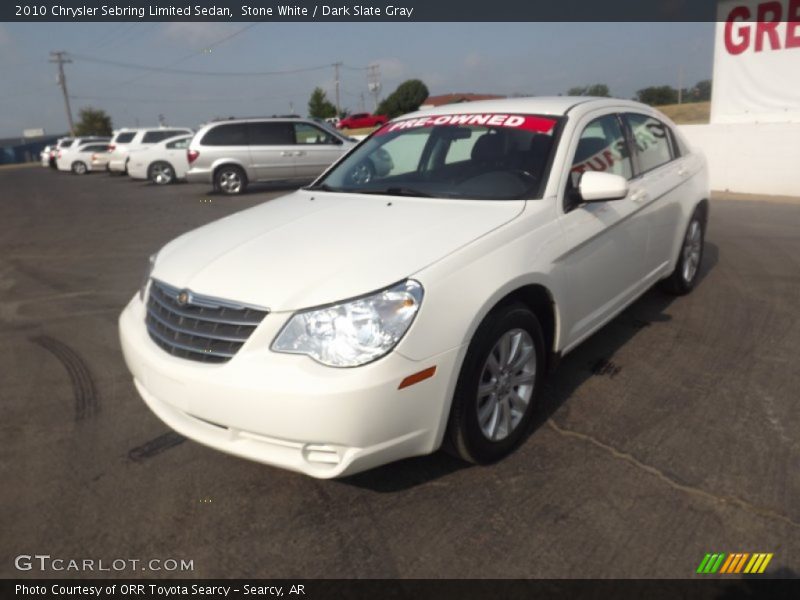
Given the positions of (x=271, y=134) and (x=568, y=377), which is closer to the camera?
(x=568, y=377)

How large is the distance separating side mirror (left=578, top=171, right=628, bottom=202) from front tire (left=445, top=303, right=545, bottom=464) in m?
0.74

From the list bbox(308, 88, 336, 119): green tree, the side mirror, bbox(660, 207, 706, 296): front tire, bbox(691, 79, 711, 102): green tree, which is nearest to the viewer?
the side mirror

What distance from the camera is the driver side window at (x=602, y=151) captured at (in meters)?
3.64

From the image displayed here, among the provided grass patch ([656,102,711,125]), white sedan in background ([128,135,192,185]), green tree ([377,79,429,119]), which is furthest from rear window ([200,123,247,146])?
green tree ([377,79,429,119])

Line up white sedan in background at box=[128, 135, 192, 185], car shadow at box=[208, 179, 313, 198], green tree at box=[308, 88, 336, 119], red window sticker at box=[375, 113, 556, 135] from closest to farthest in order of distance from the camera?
red window sticker at box=[375, 113, 556, 135] → car shadow at box=[208, 179, 313, 198] → white sedan in background at box=[128, 135, 192, 185] → green tree at box=[308, 88, 336, 119]

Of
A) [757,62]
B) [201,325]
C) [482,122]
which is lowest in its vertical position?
[201,325]

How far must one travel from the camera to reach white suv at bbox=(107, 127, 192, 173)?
21688mm

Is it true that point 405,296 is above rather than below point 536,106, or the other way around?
below

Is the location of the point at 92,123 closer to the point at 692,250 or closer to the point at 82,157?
the point at 82,157

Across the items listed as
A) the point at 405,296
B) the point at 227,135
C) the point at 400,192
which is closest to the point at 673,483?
the point at 405,296

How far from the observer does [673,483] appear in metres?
2.77

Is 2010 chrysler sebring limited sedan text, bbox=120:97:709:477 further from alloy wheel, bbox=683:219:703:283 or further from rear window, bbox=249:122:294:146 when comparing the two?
rear window, bbox=249:122:294:146

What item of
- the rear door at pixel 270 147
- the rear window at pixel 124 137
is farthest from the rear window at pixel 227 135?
the rear window at pixel 124 137

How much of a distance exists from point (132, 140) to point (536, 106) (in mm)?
22084
